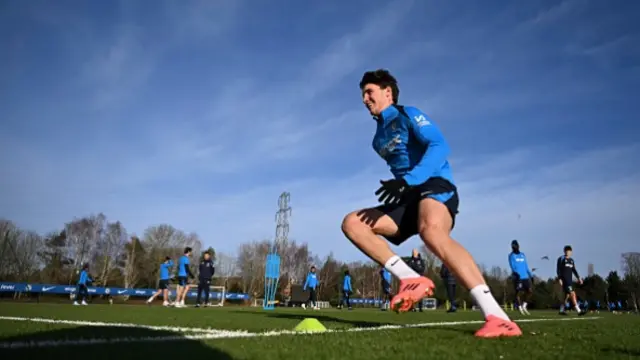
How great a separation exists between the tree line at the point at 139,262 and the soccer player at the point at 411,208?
53.0 metres

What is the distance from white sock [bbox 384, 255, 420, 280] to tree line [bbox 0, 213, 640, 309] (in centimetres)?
5310

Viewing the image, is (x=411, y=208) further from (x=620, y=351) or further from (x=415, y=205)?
(x=620, y=351)

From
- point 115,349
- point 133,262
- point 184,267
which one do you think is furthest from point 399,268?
point 133,262

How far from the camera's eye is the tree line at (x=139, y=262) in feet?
209

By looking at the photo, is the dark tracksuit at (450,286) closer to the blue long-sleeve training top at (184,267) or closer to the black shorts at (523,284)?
the black shorts at (523,284)

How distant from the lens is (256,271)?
270 ft

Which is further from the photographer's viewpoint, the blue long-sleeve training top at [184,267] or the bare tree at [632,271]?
the bare tree at [632,271]

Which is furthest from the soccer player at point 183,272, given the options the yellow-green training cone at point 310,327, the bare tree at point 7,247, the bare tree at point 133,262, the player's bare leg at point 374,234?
the bare tree at point 133,262

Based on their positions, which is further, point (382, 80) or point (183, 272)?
point (183, 272)

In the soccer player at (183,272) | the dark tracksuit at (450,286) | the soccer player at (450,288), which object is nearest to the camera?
the soccer player at (450,288)

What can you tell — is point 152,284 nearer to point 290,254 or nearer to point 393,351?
point 290,254

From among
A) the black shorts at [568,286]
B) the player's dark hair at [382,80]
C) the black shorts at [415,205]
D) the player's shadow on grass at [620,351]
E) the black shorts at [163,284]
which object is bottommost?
the black shorts at [163,284]

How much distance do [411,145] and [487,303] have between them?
1.61 m

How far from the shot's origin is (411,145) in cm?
444
